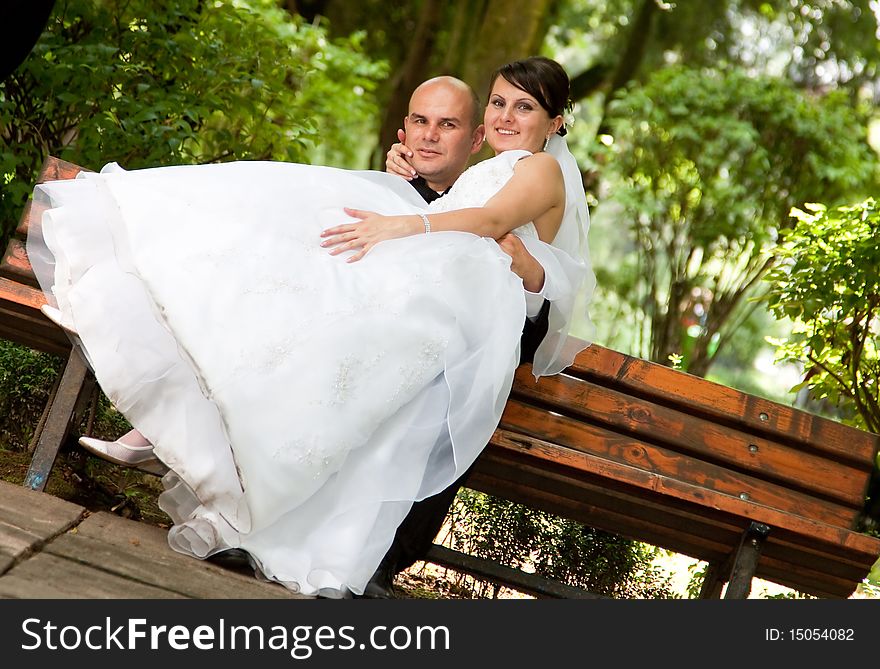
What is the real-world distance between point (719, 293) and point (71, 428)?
7103 millimetres

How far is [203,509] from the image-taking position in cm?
312

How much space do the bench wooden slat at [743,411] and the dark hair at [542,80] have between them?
2.97ft

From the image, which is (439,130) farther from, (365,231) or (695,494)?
(695,494)

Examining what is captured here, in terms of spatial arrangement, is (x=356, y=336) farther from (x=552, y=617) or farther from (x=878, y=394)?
(x=878, y=394)

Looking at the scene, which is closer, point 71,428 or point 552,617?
point 552,617


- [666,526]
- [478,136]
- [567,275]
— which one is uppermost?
[478,136]

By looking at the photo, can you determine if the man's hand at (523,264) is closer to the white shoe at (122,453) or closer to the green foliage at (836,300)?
the white shoe at (122,453)

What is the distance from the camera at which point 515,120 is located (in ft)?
12.2

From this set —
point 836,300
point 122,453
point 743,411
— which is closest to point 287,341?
point 122,453

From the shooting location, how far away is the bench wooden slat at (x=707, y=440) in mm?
3744

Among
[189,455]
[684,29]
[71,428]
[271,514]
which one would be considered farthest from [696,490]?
[684,29]

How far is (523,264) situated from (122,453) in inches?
56.5

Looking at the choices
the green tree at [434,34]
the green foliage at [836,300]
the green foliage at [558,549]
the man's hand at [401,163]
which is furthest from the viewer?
the green tree at [434,34]

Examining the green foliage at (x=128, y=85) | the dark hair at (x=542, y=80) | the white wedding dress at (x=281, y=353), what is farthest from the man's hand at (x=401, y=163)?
the green foliage at (x=128, y=85)
